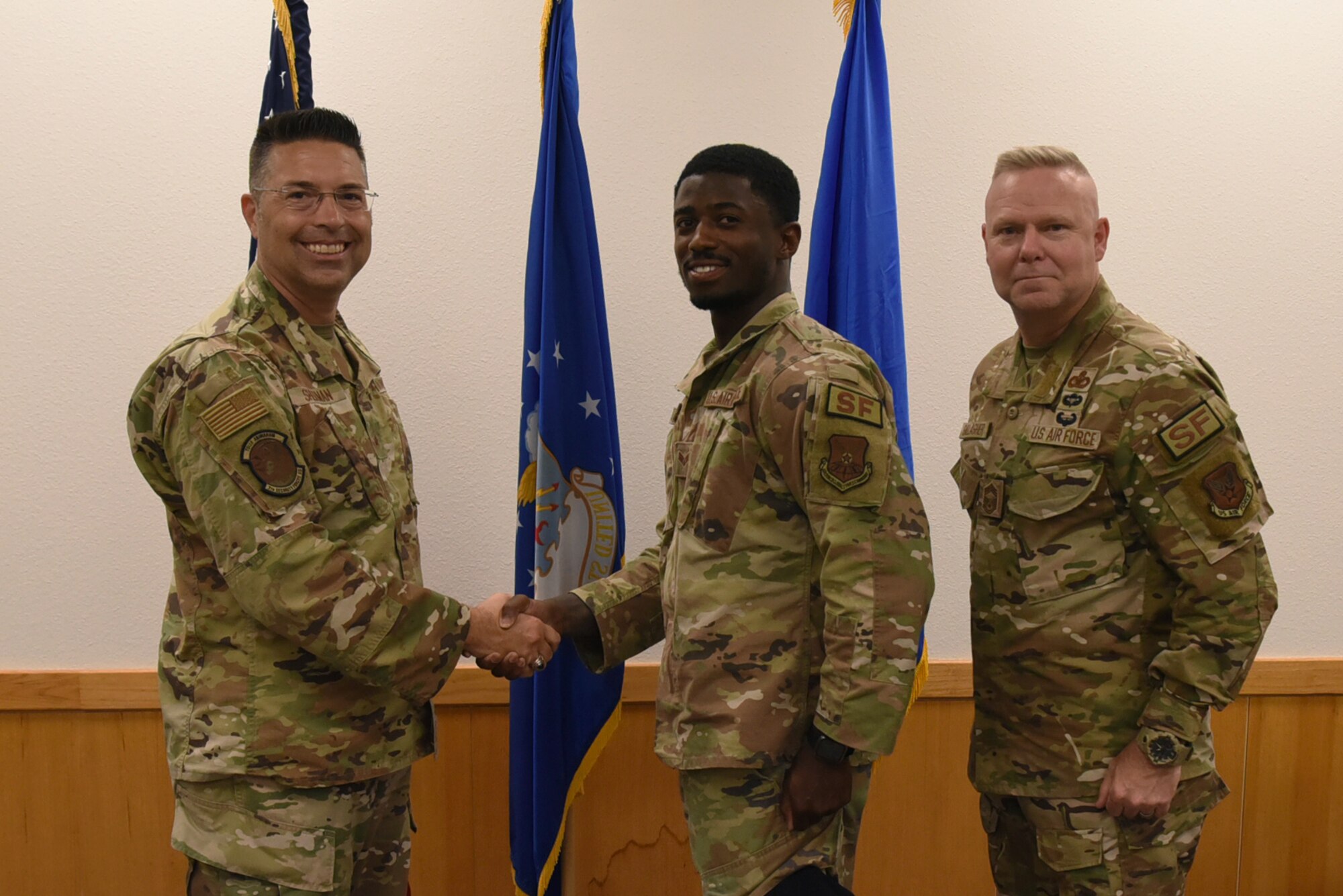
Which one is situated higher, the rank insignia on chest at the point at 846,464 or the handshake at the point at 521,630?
the rank insignia on chest at the point at 846,464

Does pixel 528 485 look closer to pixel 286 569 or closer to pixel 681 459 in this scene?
pixel 681 459

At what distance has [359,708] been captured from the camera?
1698 millimetres

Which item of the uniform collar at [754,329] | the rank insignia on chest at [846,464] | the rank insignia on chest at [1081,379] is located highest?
the uniform collar at [754,329]

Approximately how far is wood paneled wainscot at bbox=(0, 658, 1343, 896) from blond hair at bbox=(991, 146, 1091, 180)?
4.77ft

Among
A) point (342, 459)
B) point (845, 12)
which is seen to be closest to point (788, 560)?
→ point (342, 459)

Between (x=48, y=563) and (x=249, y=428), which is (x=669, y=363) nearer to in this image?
(x=249, y=428)

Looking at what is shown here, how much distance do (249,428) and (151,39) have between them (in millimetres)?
1574

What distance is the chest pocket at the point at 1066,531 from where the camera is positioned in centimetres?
159

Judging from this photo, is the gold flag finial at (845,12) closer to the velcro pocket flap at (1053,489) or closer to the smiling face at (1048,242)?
the smiling face at (1048,242)


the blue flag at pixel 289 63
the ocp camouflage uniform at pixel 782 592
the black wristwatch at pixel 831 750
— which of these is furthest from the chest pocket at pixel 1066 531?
the blue flag at pixel 289 63

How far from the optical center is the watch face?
151cm

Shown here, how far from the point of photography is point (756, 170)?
5.66 feet

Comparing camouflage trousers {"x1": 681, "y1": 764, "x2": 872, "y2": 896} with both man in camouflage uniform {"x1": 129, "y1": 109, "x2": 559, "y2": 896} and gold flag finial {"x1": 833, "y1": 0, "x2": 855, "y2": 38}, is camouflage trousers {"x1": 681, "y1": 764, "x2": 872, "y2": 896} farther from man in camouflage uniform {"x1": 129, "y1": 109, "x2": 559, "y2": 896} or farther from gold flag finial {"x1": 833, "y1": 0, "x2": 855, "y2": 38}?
gold flag finial {"x1": 833, "y1": 0, "x2": 855, "y2": 38}

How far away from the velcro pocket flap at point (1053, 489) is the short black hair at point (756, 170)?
64cm
